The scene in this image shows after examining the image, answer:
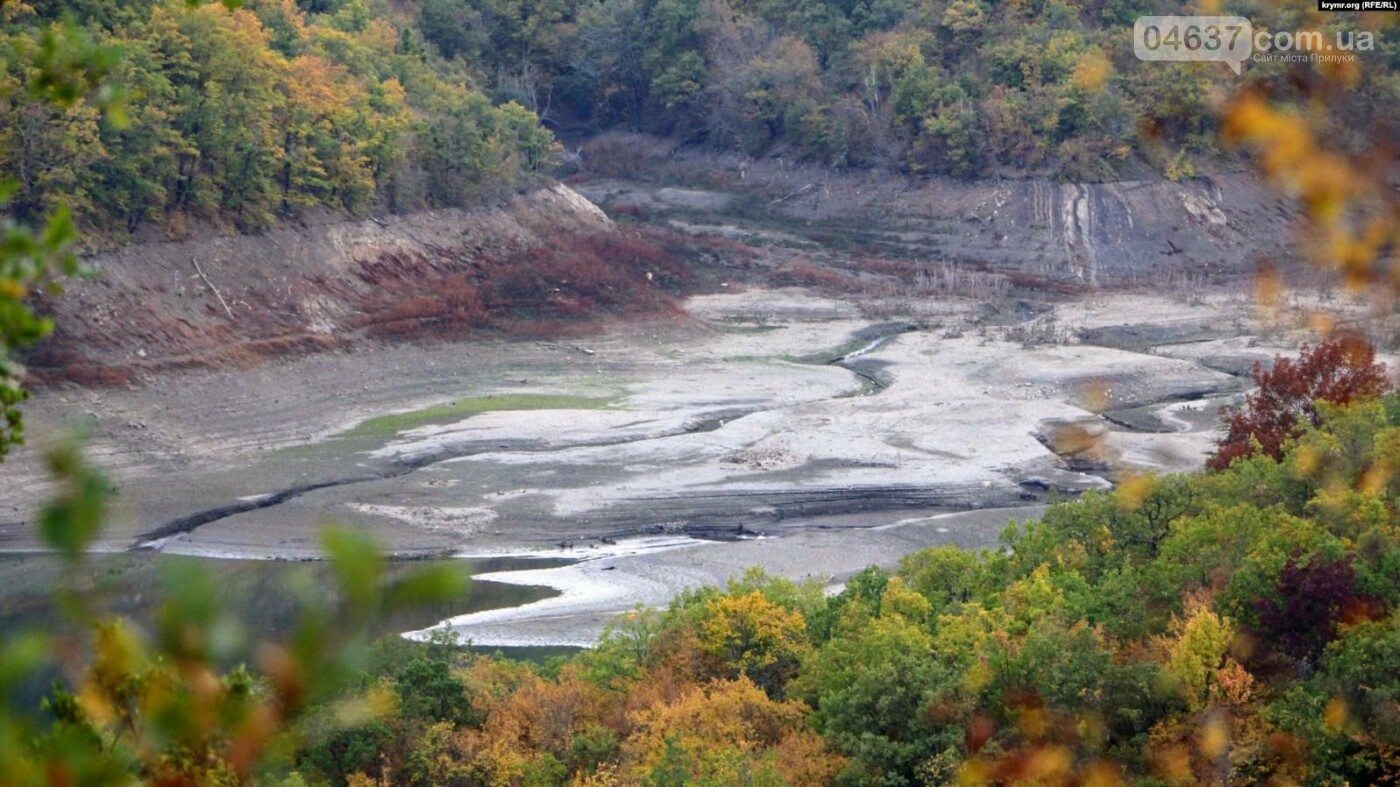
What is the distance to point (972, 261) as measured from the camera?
5222 centimetres

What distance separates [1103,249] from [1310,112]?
1988 inches

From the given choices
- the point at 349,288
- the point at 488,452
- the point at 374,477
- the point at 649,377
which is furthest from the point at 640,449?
the point at 349,288

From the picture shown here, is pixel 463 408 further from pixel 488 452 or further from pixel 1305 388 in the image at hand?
pixel 1305 388

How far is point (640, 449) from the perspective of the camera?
31469 millimetres

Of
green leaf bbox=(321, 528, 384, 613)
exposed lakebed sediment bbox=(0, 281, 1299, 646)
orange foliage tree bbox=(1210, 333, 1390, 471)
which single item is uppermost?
green leaf bbox=(321, 528, 384, 613)

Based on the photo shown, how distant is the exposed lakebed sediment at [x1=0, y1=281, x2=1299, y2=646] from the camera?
26.2 meters

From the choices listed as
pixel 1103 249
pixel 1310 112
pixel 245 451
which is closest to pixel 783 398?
pixel 245 451

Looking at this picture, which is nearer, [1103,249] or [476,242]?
[476,242]

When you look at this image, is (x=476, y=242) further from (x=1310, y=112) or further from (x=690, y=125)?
(x=1310, y=112)

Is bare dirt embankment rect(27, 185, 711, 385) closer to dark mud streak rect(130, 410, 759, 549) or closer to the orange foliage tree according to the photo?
dark mud streak rect(130, 410, 759, 549)

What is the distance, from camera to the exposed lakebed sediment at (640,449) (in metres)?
26.2

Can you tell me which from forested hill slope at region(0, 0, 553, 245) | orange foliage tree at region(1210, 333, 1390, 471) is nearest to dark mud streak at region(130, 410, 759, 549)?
forested hill slope at region(0, 0, 553, 245)

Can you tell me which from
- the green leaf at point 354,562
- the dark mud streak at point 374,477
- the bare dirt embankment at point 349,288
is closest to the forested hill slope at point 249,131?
the bare dirt embankment at point 349,288

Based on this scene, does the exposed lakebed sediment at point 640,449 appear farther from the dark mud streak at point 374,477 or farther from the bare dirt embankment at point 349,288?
the bare dirt embankment at point 349,288
